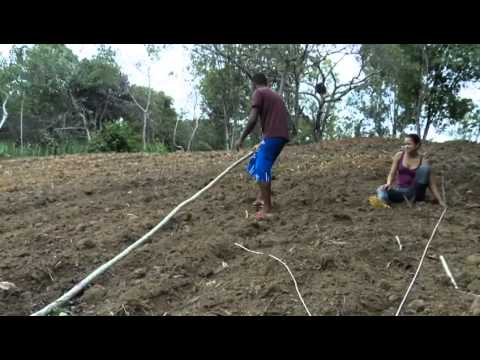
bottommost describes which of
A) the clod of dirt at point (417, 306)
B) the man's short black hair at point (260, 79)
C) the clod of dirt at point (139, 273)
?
the clod of dirt at point (139, 273)

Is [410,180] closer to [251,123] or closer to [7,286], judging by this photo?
[251,123]

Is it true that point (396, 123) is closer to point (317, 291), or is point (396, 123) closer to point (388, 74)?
point (388, 74)

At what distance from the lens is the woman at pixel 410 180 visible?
18.0ft

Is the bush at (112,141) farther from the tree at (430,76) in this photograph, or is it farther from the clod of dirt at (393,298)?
the clod of dirt at (393,298)

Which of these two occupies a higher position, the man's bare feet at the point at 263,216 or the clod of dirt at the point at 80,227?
the man's bare feet at the point at 263,216

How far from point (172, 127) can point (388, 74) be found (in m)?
11.2

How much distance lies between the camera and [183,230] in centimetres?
518

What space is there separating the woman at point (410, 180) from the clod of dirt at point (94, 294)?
307 cm

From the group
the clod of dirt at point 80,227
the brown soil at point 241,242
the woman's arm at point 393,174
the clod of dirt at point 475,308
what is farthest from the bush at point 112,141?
the clod of dirt at point 475,308

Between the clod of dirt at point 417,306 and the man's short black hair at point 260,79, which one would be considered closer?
the clod of dirt at point 417,306

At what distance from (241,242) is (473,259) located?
6.26 feet

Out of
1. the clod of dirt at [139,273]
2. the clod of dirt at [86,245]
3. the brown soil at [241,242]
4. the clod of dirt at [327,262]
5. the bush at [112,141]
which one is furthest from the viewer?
the bush at [112,141]

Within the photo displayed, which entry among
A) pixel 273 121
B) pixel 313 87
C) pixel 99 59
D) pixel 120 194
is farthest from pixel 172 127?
pixel 273 121

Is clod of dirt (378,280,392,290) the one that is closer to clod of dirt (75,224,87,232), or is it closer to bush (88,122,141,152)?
clod of dirt (75,224,87,232)
